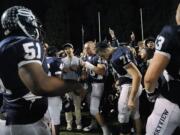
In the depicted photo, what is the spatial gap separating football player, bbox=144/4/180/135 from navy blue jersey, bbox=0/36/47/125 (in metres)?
1.04

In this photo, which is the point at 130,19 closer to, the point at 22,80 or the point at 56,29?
the point at 56,29

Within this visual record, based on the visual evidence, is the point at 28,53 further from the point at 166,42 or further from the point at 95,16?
the point at 95,16

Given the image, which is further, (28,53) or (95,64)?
(95,64)

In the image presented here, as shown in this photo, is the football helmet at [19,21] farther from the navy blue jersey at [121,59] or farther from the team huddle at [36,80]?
the navy blue jersey at [121,59]

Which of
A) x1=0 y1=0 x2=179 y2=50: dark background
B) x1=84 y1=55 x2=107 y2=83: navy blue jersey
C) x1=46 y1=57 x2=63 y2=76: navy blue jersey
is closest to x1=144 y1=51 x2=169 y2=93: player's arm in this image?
x1=46 y1=57 x2=63 y2=76: navy blue jersey

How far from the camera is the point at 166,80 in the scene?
4.36 m

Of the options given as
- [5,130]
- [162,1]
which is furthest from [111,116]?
[162,1]

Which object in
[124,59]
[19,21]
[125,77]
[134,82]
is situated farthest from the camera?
[125,77]

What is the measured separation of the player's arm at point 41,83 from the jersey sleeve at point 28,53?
0.04 meters

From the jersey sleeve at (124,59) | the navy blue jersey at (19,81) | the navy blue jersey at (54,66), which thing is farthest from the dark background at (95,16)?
the navy blue jersey at (19,81)

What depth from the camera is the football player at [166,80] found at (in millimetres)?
4090

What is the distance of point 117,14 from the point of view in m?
23.0

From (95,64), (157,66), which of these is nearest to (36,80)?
(157,66)

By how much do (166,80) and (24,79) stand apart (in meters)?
1.49
